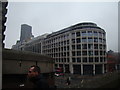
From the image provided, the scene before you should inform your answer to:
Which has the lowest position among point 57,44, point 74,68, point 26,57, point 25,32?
point 74,68

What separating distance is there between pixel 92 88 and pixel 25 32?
506 feet

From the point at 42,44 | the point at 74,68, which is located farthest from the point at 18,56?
the point at 42,44

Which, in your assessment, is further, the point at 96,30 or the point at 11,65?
the point at 96,30

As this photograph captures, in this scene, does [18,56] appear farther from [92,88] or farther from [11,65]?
[92,88]

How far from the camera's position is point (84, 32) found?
41500 millimetres

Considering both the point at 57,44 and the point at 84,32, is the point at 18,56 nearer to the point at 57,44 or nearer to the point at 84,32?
the point at 84,32

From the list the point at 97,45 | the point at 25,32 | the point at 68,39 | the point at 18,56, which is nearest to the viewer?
the point at 18,56

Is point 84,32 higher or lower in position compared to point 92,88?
higher

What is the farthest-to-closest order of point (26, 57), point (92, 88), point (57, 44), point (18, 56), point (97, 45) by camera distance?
point (57, 44) → point (97, 45) → point (26, 57) → point (18, 56) → point (92, 88)

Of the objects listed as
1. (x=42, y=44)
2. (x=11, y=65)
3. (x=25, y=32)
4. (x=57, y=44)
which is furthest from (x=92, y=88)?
(x=25, y=32)

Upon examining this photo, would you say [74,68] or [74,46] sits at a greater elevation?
[74,46]

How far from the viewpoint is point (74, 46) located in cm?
4266

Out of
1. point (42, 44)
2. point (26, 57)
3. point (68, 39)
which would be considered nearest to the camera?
point (26, 57)

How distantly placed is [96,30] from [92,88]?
134ft
